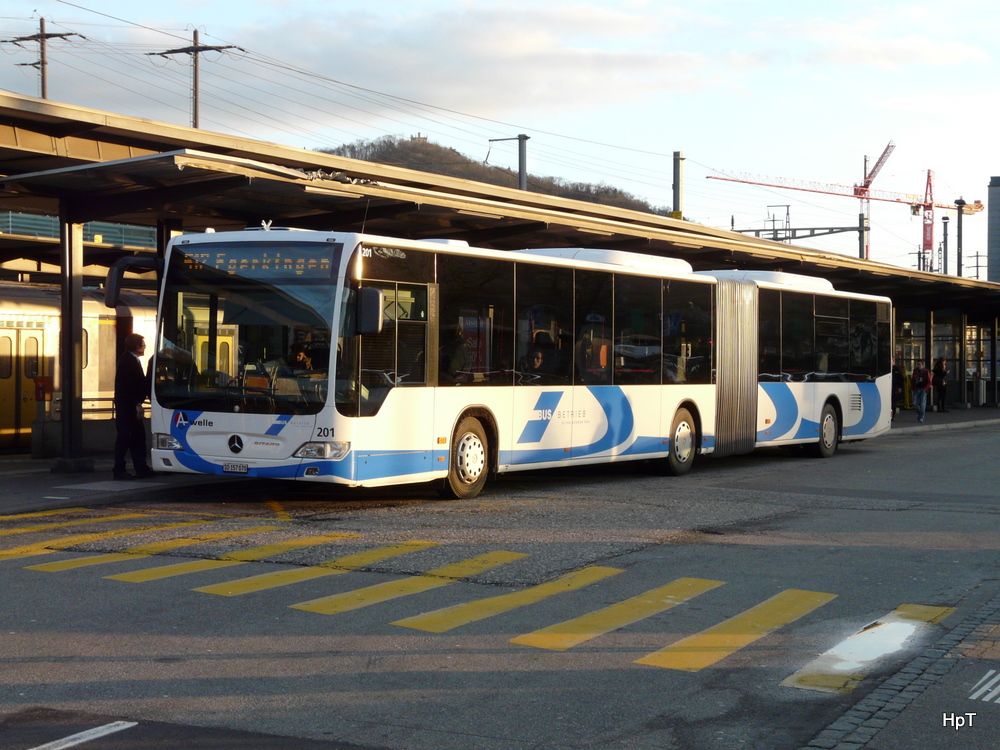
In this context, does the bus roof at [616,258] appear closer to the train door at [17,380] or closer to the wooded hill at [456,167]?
the train door at [17,380]

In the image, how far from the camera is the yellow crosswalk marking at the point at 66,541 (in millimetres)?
10195

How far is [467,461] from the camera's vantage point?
14242mm

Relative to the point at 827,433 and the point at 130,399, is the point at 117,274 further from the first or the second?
the point at 827,433

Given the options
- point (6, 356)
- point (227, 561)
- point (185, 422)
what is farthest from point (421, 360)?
point (6, 356)

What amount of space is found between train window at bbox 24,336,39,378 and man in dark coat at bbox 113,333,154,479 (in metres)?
7.31

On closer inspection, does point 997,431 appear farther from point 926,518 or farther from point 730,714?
point 730,714

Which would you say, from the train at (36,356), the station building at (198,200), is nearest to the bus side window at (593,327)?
the station building at (198,200)

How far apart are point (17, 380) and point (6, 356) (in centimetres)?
51

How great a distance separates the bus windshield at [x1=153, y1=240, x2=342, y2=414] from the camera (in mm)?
12641

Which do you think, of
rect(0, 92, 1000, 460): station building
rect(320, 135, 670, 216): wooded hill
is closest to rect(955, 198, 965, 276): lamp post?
rect(320, 135, 670, 216): wooded hill

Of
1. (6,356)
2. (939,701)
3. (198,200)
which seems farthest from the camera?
(6,356)

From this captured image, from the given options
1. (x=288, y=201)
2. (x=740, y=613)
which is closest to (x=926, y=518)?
(x=740, y=613)

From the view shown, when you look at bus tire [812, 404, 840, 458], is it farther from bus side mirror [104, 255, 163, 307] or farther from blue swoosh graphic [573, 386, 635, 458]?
bus side mirror [104, 255, 163, 307]

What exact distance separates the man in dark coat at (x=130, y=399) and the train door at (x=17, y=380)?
7202mm
